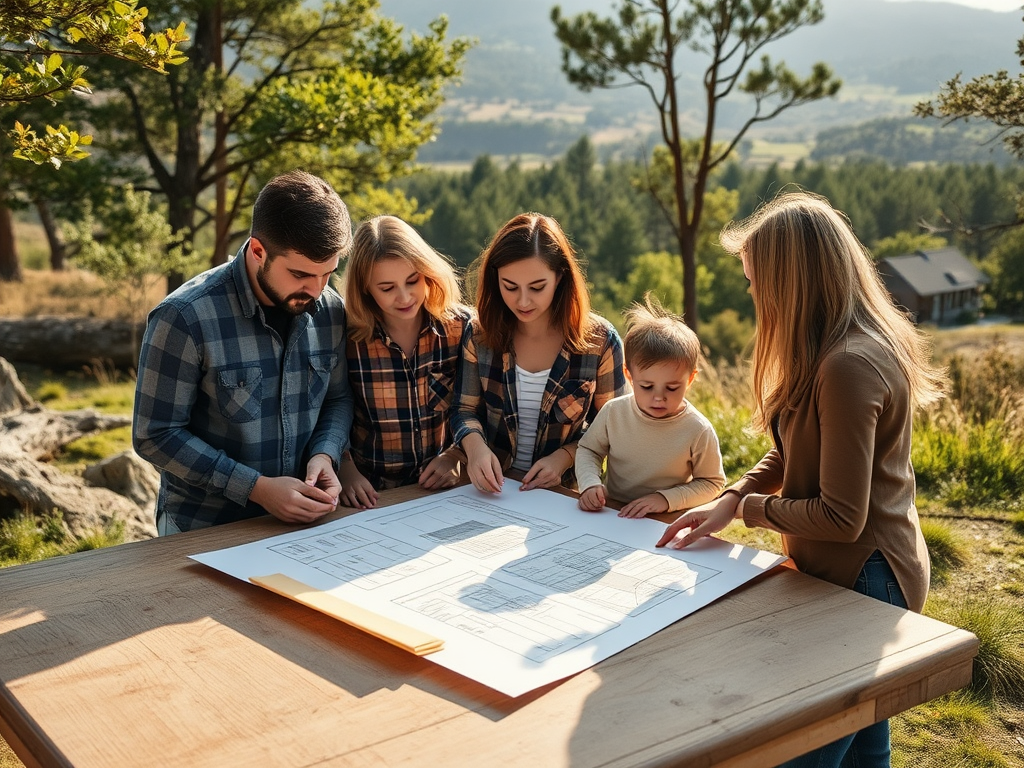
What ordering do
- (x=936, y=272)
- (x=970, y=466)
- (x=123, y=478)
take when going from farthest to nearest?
(x=936, y=272) < (x=123, y=478) < (x=970, y=466)

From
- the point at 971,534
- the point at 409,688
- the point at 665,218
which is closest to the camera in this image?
the point at 409,688

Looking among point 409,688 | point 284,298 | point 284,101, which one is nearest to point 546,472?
point 284,298

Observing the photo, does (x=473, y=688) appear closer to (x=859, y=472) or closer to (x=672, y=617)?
(x=672, y=617)

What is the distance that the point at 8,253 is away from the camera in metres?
18.0

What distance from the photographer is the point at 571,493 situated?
249 cm

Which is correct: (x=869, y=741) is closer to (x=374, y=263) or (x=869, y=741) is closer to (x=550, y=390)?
(x=550, y=390)

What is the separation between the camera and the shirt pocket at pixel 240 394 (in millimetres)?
2463

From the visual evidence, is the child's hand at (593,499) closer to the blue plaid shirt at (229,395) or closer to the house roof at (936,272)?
the blue plaid shirt at (229,395)

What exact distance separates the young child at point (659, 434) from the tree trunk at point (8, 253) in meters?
18.2

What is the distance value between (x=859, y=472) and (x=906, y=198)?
2553 inches

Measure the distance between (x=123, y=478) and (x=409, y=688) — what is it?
14.0ft

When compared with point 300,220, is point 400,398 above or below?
below

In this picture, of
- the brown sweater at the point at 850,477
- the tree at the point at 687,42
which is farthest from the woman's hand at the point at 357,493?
the tree at the point at 687,42

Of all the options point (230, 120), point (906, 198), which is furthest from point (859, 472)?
point (906, 198)
